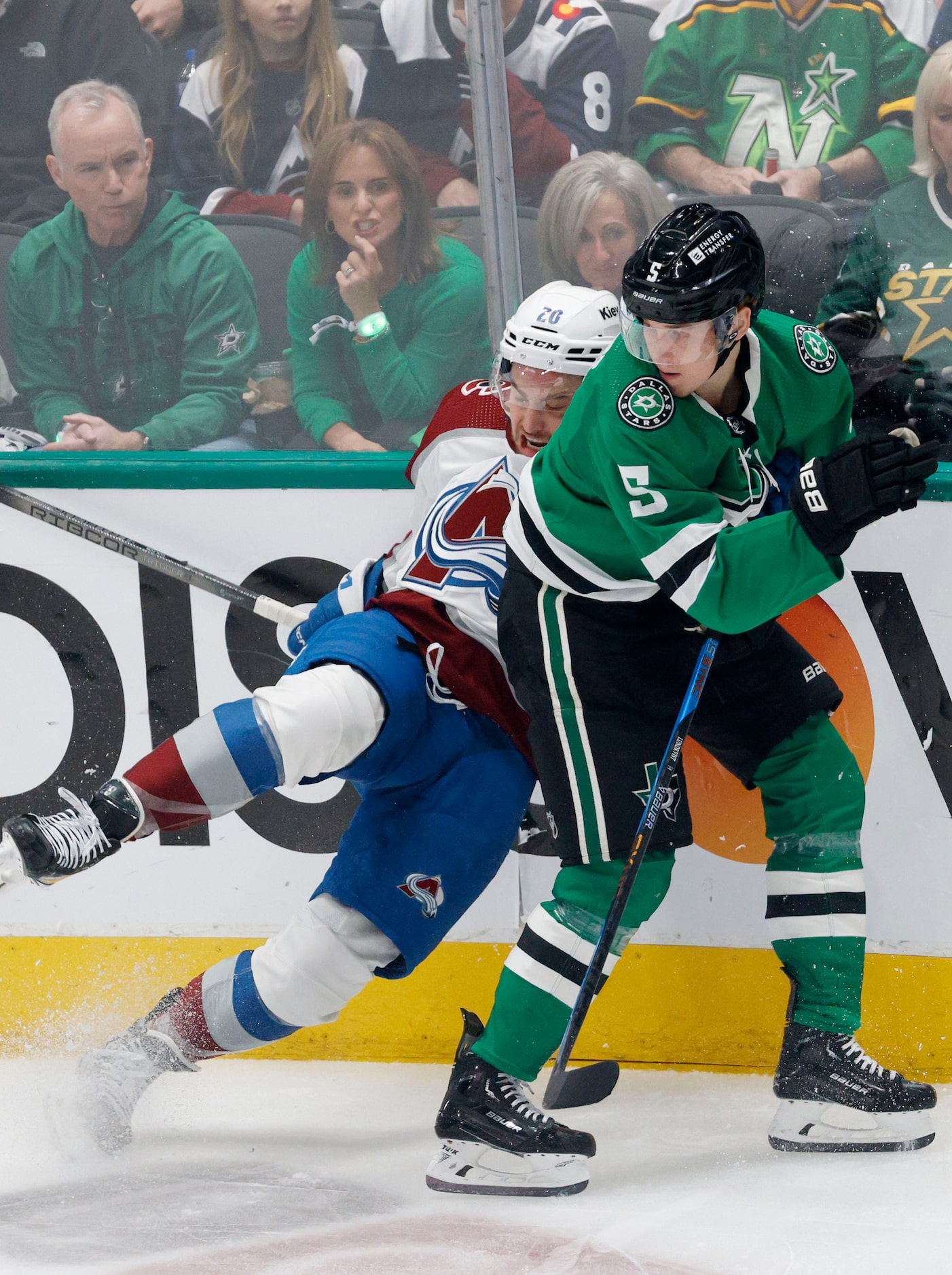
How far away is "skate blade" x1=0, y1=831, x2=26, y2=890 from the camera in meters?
1.87

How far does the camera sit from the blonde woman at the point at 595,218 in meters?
2.48

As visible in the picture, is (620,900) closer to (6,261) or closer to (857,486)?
(857,486)

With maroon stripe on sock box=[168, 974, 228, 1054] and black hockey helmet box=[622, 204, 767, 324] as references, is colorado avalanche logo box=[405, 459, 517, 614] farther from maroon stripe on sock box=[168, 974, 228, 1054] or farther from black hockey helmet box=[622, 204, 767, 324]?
maroon stripe on sock box=[168, 974, 228, 1054]

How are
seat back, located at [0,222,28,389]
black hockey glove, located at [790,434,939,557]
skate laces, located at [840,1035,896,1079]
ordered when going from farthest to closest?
seat back, located at [0,222,28,389] → skate laces, located at [840,1035,896,1079] → black hockey glove, located at [790,434,939,557]

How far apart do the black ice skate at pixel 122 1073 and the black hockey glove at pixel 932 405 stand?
153cm

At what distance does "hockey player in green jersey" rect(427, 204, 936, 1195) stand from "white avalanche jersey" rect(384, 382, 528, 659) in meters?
0.12

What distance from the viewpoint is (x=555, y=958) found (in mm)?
2068

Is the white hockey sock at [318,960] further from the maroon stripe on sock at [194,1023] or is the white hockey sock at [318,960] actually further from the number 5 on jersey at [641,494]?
the number 5 on jersey at [641,494]

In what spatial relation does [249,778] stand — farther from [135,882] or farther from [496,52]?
[496,52]

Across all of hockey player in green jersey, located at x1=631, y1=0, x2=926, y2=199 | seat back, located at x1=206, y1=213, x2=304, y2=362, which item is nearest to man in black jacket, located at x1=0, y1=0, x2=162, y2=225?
seat back, located at x1=206, y1=213, x2=304, y2=362

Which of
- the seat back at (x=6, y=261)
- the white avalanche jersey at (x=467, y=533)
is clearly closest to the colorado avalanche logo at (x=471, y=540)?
the white avalanche jersey at (x=467, y=533)

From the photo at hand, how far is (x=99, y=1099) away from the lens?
2.27 m

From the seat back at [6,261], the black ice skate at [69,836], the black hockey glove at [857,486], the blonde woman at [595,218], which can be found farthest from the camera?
the seat back at [6,261]

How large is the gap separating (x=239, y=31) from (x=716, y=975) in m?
1.90
